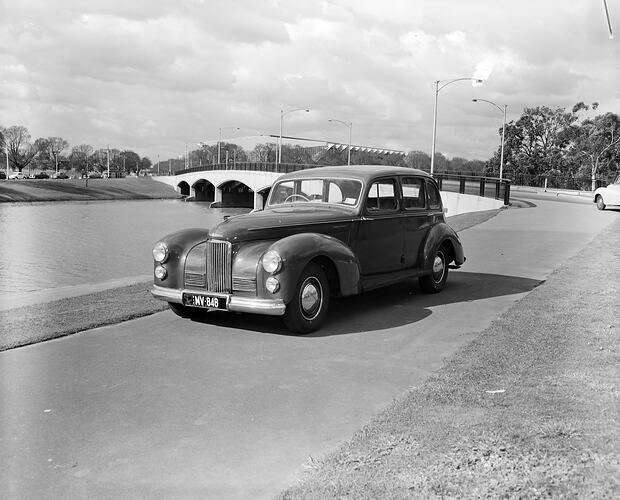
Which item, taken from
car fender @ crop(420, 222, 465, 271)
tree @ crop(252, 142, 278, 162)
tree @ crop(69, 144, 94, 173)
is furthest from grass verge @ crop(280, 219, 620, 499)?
tree @ crop(69, 144, 94, 173)

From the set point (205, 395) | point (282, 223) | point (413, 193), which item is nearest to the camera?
point (205, 395)

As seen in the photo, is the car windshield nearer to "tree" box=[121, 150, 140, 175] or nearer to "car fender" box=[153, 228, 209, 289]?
"car fender" box=[153, 228, 209, 289]

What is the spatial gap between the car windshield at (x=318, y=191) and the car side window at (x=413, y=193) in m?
1.01

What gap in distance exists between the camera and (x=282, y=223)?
733cm

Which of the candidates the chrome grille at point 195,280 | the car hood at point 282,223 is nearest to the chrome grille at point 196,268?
the chrome grille at point 195,280

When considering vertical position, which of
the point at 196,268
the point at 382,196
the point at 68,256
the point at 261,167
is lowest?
the point at 68,256

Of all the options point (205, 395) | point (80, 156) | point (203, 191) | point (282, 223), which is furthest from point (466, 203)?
point (80, 156)

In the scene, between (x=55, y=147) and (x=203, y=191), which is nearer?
(x=203, y=191)

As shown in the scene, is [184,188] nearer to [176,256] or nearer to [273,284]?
[176,256]

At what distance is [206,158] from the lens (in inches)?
5773

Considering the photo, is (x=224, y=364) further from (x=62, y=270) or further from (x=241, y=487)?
(x=62, y=270)

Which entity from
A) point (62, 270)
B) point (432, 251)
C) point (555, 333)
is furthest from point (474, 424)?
point (62, 270)

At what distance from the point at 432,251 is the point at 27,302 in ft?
21.4

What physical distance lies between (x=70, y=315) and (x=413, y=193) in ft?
16.0
